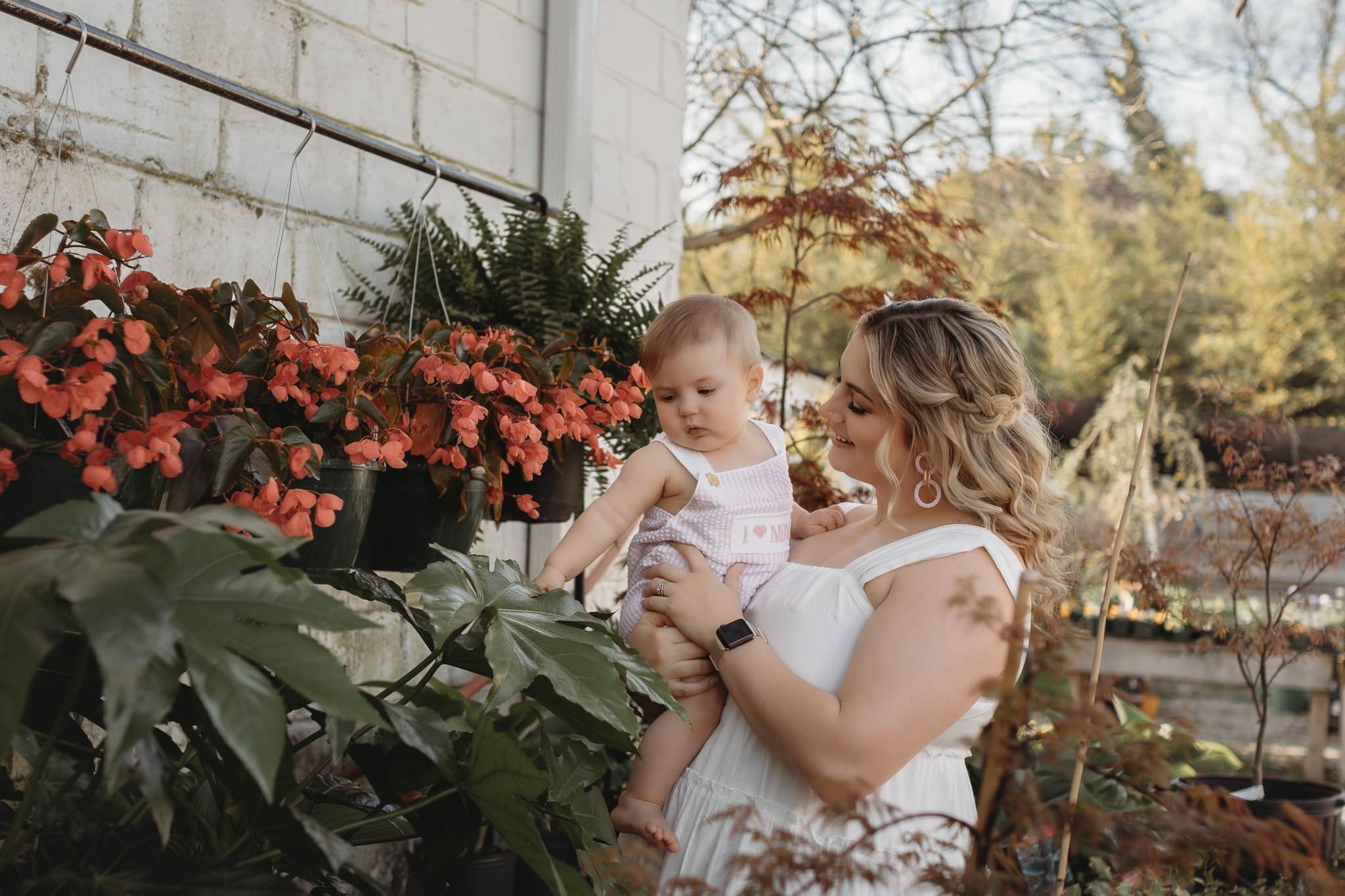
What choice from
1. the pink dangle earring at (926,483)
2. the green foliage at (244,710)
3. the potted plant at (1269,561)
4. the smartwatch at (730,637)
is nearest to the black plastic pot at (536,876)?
the green foliage at (244,710)

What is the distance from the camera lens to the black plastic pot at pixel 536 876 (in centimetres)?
189

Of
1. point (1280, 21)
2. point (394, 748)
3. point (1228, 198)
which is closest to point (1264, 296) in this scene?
point (1280, 21)

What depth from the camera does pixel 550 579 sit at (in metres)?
1.55

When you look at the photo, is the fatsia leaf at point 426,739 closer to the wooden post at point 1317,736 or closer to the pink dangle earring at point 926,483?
the pink dangle earring at point 926,483

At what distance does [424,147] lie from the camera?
230cm

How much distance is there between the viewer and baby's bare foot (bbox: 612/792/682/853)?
1.49 metres

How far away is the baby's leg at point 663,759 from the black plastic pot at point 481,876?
14.0 inches

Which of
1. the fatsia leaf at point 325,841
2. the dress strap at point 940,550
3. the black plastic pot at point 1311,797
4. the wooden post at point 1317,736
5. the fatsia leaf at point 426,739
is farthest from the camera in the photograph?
the wooden post at point 1317,736

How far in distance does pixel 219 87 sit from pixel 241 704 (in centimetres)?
119

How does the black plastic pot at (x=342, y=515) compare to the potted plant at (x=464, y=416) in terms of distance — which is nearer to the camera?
the black plastic pot at (x=342, y=515)

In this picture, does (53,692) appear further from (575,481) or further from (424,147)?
(424,147)

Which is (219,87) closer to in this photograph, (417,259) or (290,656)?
(417,259)

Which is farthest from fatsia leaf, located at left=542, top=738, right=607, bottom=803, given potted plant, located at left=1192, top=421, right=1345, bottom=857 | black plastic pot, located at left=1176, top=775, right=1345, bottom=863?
potted plant, located at left=1192, top=421, right=1345, bottom=857

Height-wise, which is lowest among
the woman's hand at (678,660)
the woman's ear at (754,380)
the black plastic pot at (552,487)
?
the woman's hand at (678,660)
